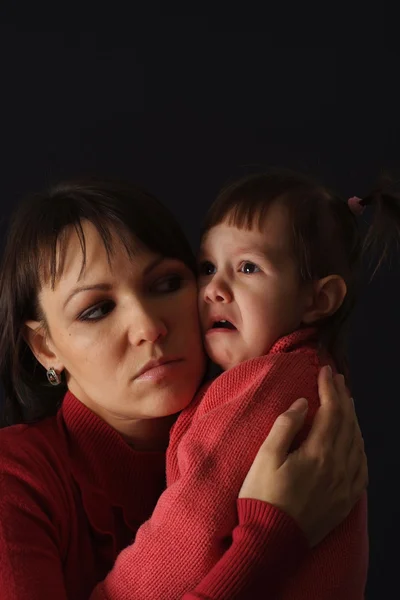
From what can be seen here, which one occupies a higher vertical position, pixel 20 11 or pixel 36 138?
pixel 20 11

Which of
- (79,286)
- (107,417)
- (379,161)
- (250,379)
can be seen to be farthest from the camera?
(379,161)

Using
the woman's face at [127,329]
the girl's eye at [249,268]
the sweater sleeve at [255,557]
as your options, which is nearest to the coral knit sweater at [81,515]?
the sweater sleeve at [255,557]

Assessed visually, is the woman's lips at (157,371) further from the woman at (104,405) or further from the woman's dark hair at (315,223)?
the woman's dark hair at (315,223)

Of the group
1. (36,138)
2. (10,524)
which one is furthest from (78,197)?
(36,138)

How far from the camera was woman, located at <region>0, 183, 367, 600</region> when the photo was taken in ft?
4.62

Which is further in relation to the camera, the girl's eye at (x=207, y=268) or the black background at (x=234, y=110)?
the black background at (x=234, y=110)

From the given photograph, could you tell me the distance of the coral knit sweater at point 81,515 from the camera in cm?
132

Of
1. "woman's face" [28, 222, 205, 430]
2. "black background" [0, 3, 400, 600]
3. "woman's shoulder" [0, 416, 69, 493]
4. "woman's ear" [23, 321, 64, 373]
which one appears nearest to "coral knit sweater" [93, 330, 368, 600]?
"woman's face" [28, 222, 205, 430]

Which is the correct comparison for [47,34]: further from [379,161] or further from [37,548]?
[37,548]

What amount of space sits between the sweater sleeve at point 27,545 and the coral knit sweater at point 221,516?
9cm

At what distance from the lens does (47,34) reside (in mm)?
2426

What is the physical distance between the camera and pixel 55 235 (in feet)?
5.21

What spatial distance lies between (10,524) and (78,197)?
0.55 m

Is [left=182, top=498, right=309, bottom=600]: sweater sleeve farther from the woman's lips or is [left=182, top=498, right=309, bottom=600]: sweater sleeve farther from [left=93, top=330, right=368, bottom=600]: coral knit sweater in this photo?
the woman's lips
